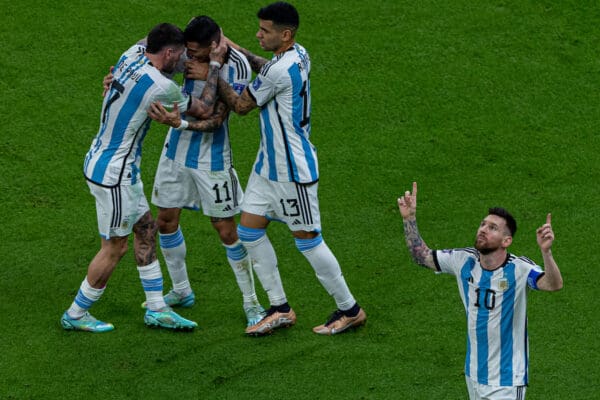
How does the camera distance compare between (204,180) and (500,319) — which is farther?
(204,180)

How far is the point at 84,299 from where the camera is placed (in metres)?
7.98

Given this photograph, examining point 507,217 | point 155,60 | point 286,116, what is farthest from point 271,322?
point 507,217

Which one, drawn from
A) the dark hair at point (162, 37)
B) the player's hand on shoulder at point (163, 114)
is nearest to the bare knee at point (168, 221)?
the player's hand on shoulder at point (163, 114)

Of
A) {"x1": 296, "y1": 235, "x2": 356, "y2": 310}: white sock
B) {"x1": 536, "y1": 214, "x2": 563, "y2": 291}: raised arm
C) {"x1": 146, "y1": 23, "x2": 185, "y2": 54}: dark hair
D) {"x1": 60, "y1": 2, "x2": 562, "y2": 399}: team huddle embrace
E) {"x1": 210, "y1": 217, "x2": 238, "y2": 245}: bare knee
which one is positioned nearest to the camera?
{"x1": 536, "y1": 214, "x2": 563, "y2": 291}: raised arm

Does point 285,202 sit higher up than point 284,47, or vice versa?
point 284,47

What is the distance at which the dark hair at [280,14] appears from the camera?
7523 millimetres

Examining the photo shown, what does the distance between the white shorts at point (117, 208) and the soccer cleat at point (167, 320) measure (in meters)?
0.65

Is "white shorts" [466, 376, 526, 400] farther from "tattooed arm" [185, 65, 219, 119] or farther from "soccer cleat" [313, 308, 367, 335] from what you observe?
"tattooed arm" [185, 65, 219, 119]

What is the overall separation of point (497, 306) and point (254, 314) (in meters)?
2.27

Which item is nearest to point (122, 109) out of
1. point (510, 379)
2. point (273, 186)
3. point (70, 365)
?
point (273, 186)

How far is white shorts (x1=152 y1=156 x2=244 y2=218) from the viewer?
26.4 ft

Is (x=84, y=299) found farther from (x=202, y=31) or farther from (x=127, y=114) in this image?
(x=202, y=31)

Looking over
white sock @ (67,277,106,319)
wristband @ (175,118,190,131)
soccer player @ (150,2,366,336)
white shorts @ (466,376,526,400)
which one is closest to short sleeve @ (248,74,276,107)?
soccer player @ (150,2,366,336)

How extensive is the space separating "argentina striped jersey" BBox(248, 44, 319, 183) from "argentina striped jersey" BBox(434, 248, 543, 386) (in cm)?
170
